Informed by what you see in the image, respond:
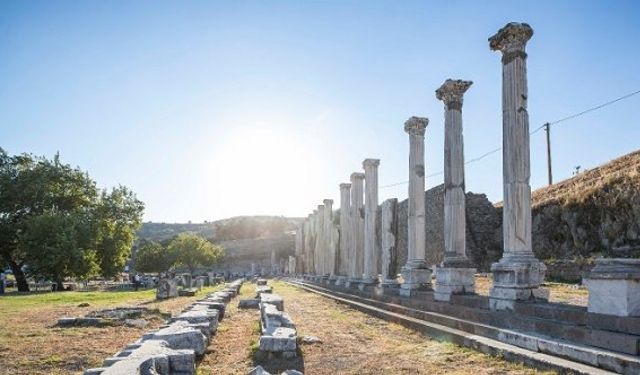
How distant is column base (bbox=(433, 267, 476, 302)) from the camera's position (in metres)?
12.1

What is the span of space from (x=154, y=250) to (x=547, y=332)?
225ft

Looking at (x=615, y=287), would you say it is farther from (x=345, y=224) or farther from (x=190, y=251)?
(x=190, y=251)

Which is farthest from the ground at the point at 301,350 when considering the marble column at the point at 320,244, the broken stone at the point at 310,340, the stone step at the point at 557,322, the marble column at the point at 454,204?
the marble column at the point at 320,244

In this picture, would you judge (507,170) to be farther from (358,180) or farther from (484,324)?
(358,180)

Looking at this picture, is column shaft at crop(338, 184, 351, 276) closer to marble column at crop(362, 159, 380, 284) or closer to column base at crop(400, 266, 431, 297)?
marble column at crop(362, 159, 380, 284)

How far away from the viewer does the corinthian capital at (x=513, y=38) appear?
10.7m

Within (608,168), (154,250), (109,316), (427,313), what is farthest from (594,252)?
(154,250)

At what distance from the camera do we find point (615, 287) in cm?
688

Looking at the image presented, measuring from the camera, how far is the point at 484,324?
927 centimetres

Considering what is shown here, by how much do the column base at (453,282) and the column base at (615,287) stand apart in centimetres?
496

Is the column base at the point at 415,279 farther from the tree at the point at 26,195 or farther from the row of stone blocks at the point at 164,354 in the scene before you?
the tree at the point at 26,195

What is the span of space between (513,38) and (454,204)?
14.6 feet

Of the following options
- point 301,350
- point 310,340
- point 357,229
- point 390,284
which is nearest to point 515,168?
point 310,340

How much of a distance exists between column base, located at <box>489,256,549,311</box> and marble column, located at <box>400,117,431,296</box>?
4755mm
